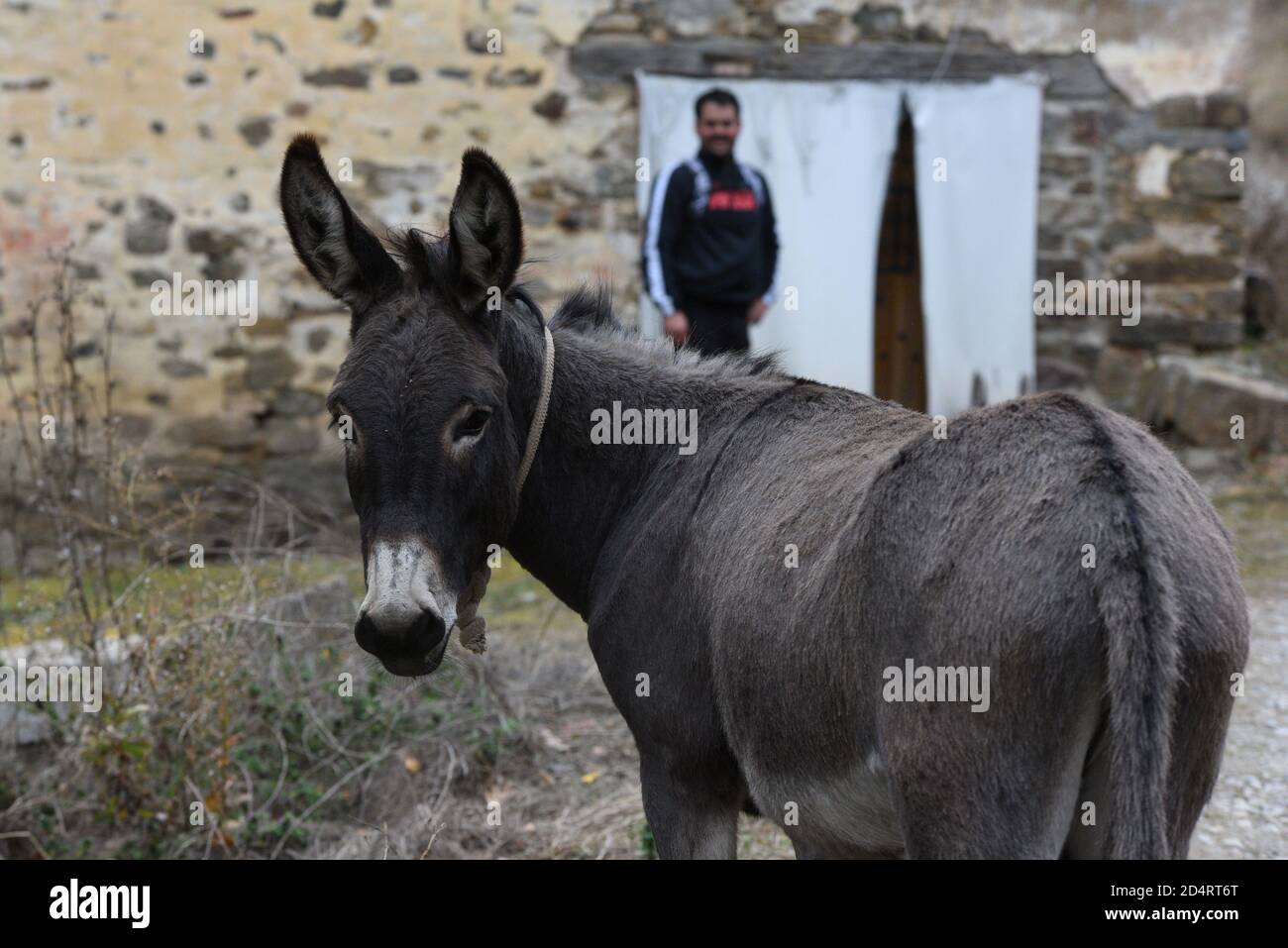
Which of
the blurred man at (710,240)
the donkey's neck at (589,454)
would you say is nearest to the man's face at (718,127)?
the blurred man at (710,240)

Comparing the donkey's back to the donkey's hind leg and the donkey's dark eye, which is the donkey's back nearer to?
the donkey's hind leg

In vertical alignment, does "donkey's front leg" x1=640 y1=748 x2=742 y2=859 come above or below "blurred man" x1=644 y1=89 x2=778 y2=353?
below

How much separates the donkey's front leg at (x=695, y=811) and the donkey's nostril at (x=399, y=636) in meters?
0.66

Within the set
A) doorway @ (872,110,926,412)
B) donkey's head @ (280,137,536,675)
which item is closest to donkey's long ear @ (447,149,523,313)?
donkey's head @ (280,137,536,675)

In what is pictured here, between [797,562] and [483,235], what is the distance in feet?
3.61

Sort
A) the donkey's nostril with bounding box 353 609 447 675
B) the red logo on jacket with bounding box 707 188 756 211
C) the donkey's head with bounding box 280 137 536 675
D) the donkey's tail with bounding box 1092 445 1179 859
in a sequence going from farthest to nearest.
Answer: the red logo on jacket with bounding box 707 188 756 211
the donkey's head with bounding box 280 137 536 675
the donkey's nostril with bounding box 353 609 447 675
the donkey's tail with bounding box 1092 445 1179 859

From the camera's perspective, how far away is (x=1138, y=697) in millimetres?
2115

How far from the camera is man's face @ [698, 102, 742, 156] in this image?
21.9 feet

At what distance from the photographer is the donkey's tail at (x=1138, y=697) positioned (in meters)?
2.12

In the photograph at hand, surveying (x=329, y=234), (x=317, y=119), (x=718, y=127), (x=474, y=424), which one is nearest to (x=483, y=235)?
(x=329, y=234)

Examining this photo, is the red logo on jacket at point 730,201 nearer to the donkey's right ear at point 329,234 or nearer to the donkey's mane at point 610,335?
the donkey's mane at point 610,335

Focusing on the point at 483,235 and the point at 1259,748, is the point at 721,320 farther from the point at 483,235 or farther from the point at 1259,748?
the point at 483,235

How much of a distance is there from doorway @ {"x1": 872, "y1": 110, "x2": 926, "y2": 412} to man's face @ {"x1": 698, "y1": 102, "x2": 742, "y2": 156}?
139 inches
